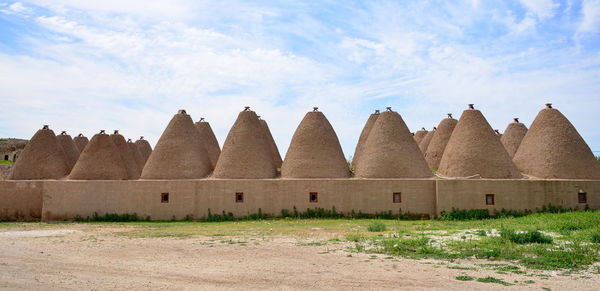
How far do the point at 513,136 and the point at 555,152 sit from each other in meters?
4.18

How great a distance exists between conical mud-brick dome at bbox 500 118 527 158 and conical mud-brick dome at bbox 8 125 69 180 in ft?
64.0

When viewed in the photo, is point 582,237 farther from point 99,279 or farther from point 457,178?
point 99,279

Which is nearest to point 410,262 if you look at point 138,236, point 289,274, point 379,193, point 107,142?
point 289,274

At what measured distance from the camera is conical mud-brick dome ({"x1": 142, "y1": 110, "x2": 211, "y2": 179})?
63.6 feet

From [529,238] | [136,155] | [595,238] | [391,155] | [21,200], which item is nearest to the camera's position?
[595,238]

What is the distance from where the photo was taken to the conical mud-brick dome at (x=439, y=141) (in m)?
23.3

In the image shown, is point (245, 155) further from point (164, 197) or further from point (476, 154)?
point (476, 154)

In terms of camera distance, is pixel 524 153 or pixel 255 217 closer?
pixel 255 217

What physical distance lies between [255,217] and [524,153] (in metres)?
10.9

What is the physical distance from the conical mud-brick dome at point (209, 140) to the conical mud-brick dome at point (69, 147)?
20.1ft

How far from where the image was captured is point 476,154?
18641 millimetres

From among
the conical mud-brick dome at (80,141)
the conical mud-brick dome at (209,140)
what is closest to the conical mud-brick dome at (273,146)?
the conical mud-brick dome at (209,140)

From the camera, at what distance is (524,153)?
1994 cm

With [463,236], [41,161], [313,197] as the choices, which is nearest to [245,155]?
[313,197]
